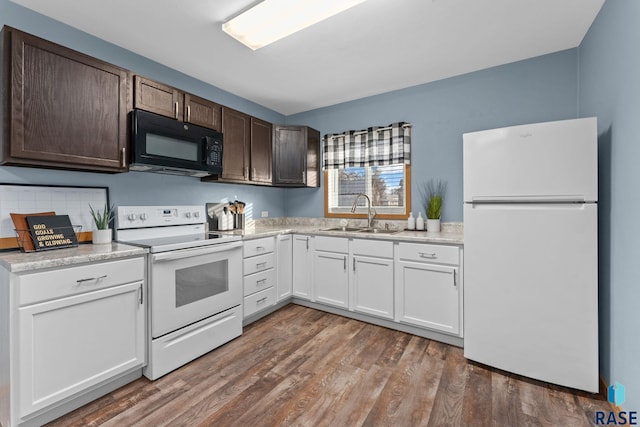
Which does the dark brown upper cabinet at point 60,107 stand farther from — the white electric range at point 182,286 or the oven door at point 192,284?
the oven door at point 192,284

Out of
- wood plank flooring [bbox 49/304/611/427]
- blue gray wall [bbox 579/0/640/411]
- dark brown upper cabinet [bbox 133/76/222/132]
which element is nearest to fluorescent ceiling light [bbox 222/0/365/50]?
dark brown upper cabinet [bbox 133/76/222/132]

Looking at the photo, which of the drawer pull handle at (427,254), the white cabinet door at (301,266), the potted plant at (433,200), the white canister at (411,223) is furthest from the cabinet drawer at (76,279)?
the potted plant at (433,200)

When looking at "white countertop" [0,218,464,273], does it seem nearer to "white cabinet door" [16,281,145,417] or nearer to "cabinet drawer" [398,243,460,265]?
"cabinet drawer" [398,243,460,265]

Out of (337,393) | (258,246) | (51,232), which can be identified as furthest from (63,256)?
(337,393)

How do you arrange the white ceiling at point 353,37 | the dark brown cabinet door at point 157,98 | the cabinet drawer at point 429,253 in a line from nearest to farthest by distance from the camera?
1. the white ceiling at point 353,37
2. the dark brown cabinet door at point 157,98
3. the cabinet drawer at point 429,253

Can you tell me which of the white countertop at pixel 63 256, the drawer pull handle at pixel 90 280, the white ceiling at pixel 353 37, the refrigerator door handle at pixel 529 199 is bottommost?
the drawer pull handle at pixel 90 280

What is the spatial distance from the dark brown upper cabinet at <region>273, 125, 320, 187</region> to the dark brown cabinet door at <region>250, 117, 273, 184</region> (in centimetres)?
10

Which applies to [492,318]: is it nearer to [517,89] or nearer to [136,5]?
[517,89]

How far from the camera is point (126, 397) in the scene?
1728 mm

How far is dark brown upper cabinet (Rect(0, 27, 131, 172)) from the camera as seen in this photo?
5.29 feet

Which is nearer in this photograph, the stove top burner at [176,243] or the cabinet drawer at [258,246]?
the stove top burner at [176,243]

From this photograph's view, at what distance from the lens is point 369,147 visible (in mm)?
3396

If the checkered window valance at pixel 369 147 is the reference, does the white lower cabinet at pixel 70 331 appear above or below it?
below

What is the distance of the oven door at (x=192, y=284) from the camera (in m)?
1.92
